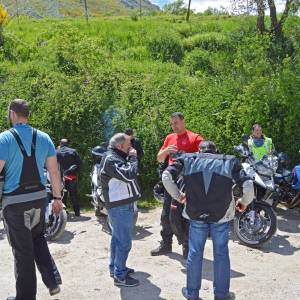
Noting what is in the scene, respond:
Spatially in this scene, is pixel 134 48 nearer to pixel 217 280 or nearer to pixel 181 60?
pixel 181 60

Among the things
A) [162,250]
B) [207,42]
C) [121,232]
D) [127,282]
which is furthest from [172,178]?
[207,42]

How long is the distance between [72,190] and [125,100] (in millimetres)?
2746

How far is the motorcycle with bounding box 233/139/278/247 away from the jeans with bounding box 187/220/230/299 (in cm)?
154

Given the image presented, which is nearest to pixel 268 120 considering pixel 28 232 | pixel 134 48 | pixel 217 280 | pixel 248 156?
pixel 248 156

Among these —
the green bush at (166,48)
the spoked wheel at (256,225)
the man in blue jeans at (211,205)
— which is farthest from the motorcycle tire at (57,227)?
the green bush at (166,48)

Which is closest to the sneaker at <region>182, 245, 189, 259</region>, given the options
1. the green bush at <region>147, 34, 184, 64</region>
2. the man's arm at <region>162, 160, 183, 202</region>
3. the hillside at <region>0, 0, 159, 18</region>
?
the man's arm at <region>162, 160, 183, 202</region>

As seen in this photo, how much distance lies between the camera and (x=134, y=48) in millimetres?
21875

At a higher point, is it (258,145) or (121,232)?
(258,145)

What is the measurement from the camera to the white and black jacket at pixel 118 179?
560cm

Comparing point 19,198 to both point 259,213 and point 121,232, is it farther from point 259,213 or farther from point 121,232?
point 259,213

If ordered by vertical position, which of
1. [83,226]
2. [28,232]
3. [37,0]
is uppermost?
[37,0]

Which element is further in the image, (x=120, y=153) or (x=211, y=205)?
(x=120, y=153)

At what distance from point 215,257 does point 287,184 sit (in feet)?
12.3

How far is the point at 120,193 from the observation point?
18.6 feet
